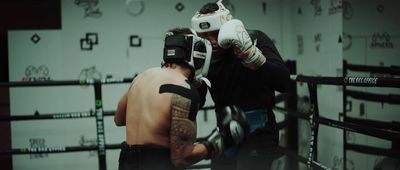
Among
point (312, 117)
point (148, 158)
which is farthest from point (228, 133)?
point (312, 117)

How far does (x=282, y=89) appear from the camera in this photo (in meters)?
2.42

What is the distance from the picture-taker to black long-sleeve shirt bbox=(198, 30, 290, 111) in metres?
2.38

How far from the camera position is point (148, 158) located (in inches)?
79.9

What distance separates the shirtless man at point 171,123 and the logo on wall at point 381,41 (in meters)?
2.20

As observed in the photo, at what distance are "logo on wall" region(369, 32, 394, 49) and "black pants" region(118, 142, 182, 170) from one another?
2.40 m

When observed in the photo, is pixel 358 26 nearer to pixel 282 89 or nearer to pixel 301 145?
pixel 301 145

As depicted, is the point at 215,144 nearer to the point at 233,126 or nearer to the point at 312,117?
the point at 233,126

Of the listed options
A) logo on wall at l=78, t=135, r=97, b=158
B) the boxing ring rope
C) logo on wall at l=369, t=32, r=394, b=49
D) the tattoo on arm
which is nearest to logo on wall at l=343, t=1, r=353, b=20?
logo on wall at l=369, t=32, r=394, b=49

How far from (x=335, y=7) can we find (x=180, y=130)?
255 cm

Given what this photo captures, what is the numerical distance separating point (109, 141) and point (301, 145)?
71.6 inches

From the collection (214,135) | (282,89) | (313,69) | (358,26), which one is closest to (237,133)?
(214,135)

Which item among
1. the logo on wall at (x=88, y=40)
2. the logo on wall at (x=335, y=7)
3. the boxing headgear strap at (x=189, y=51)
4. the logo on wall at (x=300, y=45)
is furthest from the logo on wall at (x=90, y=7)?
the boxing headgear strap at (x=189, y=51)

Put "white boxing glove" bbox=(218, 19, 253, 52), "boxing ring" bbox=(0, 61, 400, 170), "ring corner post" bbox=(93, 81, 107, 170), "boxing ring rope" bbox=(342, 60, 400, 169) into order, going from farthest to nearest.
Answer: "ring corner post" bbox=(93, 81, 107, 170)
"boxing ring rope" bbox=(342, 60, 400, 169)
"boxing ring" bbox=(0, 61, 400, 170)
"white boxing glove" bbox=(218, 19, 253, 52)

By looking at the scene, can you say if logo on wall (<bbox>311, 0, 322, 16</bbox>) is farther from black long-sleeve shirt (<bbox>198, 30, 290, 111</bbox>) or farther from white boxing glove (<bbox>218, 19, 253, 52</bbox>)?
white boxing glove (<bbox>218, 19, 253, 52</bbox>)
